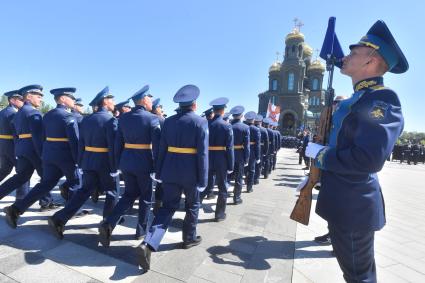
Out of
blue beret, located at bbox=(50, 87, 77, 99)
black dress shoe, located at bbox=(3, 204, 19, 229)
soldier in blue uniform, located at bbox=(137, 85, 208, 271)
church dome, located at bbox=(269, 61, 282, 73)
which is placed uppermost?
church dome, located at bbox=(269, 61, 282, 73)

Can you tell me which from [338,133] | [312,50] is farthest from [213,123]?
[312,50]

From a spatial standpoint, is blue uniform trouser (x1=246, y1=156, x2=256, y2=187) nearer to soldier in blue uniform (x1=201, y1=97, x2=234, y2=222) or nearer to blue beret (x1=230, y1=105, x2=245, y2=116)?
blue beret (x1=230, y1=105, x2=245, y2=116)

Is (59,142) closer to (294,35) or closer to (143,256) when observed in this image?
(143,256)

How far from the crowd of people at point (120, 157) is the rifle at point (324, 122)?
1.40m

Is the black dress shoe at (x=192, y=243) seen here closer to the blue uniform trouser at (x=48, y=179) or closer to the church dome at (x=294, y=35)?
the blue uniform trouser at (x=48, y=179)

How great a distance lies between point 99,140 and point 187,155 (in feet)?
5.13

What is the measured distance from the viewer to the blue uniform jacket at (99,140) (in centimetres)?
419

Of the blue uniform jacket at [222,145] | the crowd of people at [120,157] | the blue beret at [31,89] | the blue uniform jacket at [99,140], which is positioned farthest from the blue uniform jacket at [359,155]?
the blue beret at [31,89]

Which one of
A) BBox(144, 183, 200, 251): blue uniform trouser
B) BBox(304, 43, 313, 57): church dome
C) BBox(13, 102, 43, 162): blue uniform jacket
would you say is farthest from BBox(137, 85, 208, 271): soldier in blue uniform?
BBox(304, 43, 313, 57): church dome

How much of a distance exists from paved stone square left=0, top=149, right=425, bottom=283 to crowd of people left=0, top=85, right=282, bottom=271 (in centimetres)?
24

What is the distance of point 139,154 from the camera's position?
3932 mm

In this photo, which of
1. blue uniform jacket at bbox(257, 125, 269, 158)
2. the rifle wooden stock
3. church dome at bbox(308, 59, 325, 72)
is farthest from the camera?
church dome at bbox(308, 59, 325, 72)

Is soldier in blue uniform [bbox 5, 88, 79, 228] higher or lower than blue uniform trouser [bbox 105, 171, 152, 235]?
higher

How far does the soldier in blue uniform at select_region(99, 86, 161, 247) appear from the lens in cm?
388
